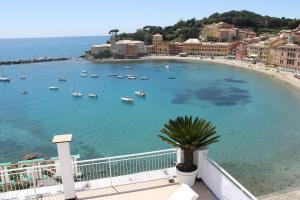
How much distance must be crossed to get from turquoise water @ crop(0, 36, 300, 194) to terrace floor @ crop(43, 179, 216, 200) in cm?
1227

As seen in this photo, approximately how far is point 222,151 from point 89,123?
19175 mm

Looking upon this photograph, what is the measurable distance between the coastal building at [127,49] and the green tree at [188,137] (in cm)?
11794

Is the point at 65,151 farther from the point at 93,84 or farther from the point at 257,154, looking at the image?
the point at 93,84

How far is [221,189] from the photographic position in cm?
775

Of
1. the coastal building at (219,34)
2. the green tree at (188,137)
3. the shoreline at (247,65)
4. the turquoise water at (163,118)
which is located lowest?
the turquoise water at (163,118)

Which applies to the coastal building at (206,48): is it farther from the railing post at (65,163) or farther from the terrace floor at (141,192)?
the railing post at (65,163)

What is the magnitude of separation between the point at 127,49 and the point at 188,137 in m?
120

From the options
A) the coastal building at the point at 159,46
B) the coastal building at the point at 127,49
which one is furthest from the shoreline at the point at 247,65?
the coastal building at the point at 159,46

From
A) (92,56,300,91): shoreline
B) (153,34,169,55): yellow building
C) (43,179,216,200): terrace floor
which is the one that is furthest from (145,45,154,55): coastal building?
(43,179,216,200): terrace floor

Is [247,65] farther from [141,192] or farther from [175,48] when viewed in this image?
[141,192]

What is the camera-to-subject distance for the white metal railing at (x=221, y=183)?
6824 mm

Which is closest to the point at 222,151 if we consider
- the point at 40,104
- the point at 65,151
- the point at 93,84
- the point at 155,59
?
the point at 65,151

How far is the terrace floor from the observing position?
8.14m

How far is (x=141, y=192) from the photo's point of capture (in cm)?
838
